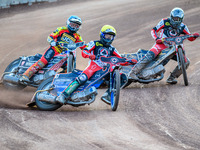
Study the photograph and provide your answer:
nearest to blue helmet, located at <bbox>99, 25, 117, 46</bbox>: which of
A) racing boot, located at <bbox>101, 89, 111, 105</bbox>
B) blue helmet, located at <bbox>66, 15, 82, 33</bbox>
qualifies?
racing boot, located at <bbox>101, 89, 111, 105</bbox>

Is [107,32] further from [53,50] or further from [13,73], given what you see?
[13,73]

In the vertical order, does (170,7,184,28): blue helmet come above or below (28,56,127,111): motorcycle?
above

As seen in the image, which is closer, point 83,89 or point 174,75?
point 83,89

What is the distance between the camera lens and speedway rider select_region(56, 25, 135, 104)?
1044 cm

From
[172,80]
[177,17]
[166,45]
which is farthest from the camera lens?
[172,80]

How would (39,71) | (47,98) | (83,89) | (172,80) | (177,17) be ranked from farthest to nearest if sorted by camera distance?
1. (172,80)
2. (39,71)
3. (177,17)
4. (83,89)
5. (47,98)

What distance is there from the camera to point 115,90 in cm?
1016

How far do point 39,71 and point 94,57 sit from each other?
3633mm

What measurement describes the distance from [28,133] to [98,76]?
2.93 m

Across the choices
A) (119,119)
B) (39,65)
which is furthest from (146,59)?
(119,119)

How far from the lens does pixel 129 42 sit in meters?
19.5

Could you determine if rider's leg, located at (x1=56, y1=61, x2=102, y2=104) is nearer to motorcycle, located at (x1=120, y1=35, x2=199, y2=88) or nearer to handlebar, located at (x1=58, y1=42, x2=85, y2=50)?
handlebar, located at (x1=58, y1=42, x2=85, y2=50)

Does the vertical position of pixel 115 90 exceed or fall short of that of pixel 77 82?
it falls short

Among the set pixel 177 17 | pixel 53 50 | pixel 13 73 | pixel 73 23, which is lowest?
pixel 13 73
